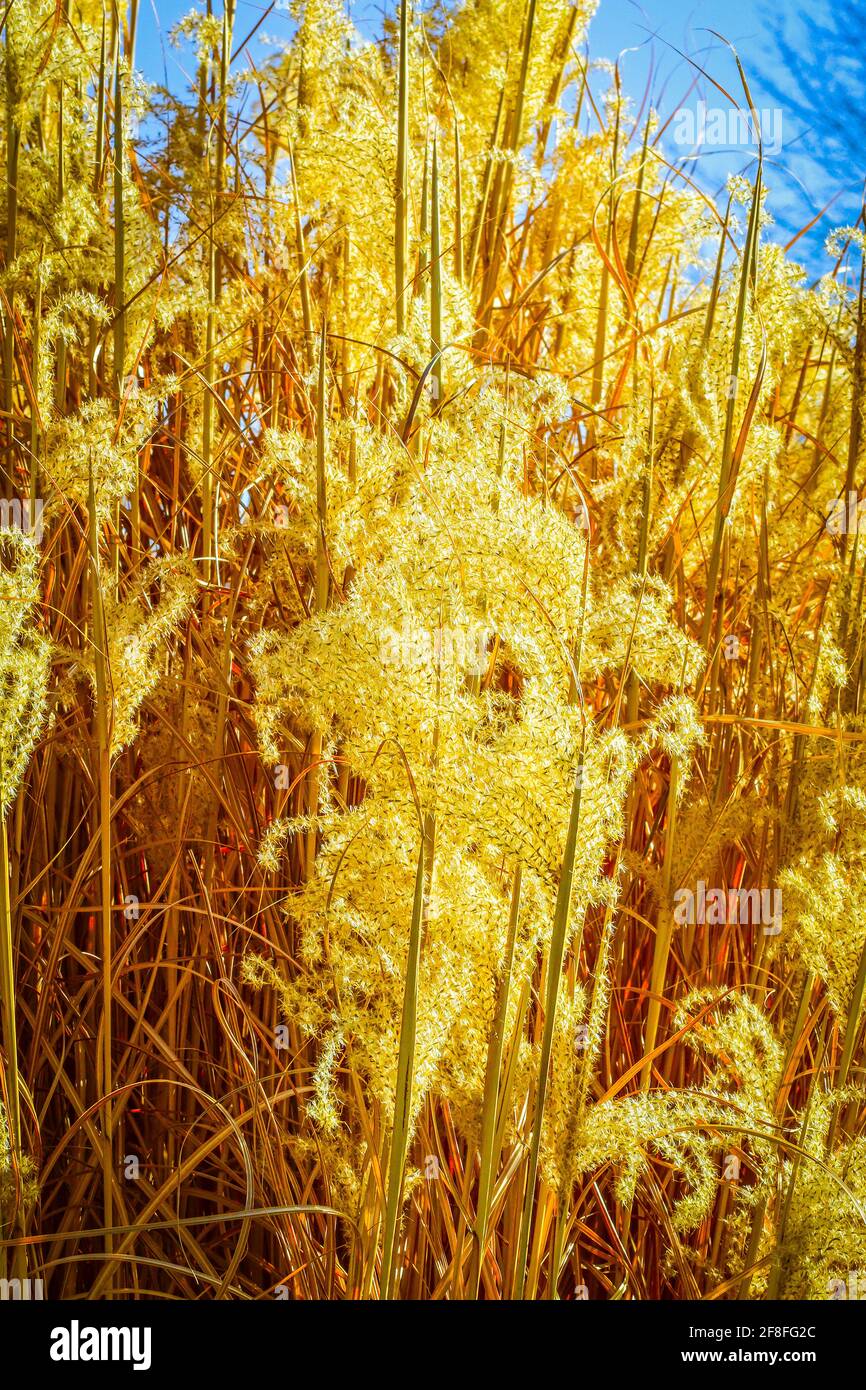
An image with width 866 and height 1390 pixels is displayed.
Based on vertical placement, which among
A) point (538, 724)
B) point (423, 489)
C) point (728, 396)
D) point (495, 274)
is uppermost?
point (495, 274)

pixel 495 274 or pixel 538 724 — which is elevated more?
pixel 495 274

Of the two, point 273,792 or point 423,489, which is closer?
point 423,489

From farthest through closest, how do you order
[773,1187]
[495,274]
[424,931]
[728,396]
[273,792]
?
[495,274] < [273,792] < [728,396] < [773,1187] < [424,931]

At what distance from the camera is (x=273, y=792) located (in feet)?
3.53

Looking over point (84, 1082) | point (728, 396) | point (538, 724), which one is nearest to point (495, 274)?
point (728, 396)

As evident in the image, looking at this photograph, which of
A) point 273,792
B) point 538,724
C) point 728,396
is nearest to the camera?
point 538,724

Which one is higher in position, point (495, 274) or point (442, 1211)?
point (495, 274)

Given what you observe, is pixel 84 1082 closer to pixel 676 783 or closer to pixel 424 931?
pixel 424 931

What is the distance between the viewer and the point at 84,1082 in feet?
3.24
